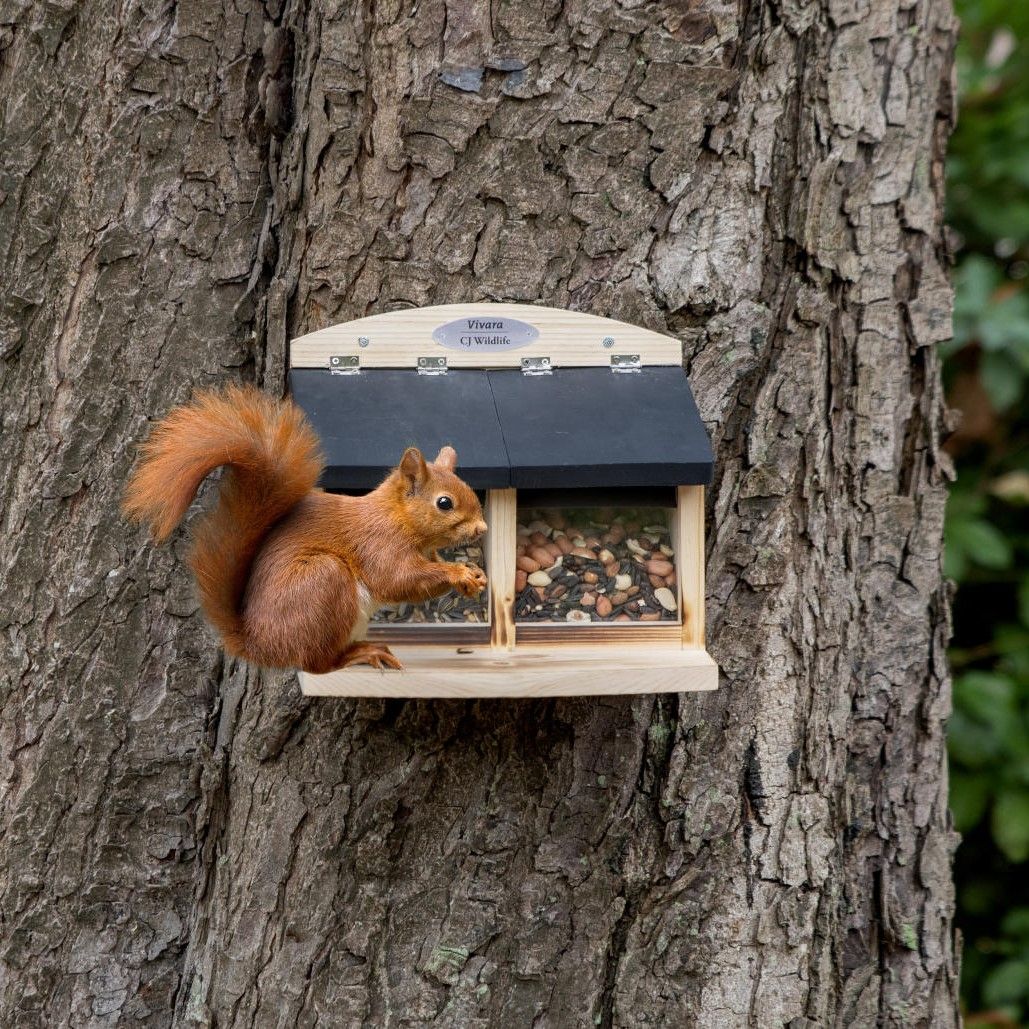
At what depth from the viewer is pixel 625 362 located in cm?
168

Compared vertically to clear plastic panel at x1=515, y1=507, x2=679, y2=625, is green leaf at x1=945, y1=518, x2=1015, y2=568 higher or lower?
higher

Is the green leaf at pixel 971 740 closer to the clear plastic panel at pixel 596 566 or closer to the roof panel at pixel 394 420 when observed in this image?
the clear plastic panel at pixel 596 566

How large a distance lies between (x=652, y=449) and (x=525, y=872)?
2.23 ft

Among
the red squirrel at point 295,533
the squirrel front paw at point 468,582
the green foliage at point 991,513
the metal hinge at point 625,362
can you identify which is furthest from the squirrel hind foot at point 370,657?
the green foliage at point 991,513

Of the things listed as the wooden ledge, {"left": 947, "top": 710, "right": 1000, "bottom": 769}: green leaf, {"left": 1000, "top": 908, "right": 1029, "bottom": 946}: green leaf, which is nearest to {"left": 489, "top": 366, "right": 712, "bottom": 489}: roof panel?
the wooden ledge

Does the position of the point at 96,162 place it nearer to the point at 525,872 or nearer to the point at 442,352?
the point at 442,352

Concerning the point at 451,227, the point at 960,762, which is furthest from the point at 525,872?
the point at 960,762

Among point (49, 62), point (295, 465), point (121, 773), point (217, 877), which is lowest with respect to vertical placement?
point (217, 877)

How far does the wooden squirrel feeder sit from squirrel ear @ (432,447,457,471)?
0.08 ft

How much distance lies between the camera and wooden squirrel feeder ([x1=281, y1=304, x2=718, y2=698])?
4.98ft

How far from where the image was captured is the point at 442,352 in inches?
65.3

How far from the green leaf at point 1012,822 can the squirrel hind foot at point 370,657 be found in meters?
1.60

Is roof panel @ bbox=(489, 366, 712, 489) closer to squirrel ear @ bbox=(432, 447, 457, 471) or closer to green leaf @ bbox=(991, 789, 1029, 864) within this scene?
squirrel ear @ bbox=(432, 447, 457, 471)

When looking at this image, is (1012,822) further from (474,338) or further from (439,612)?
(474,338)
